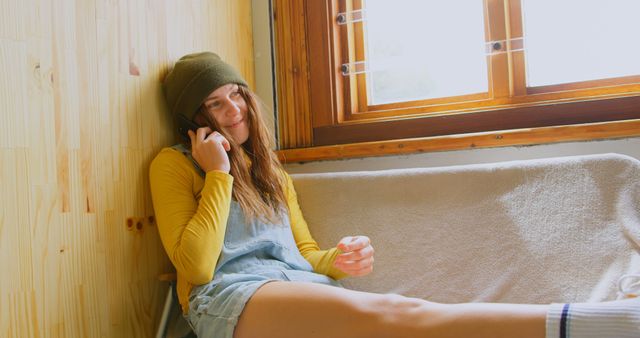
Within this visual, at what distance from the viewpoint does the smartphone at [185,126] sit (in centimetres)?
156

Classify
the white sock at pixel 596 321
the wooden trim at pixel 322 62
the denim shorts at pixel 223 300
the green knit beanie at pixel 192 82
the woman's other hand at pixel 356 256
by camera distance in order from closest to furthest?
the white sock at pixel 596 321, the denim shorts at pixel 223 300, the woman's other hand at pixel 356 256, the green knit beanie at pixel 192 82, the wooden trim at pixel 322 62

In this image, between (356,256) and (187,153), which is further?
(187,153)

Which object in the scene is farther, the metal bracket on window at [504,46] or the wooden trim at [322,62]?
the wooden trim at [322,62]

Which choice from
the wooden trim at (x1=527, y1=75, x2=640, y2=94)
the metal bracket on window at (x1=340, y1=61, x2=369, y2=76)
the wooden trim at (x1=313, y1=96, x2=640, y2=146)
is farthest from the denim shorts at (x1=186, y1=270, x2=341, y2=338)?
the wooden trim at (x1=527, y1=75, x2=640, y2=94)

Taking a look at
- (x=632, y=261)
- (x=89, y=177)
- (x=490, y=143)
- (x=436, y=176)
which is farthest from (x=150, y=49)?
(x=632, y=261)

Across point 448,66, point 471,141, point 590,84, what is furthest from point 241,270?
point 590,84

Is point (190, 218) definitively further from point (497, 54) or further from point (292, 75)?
point (497, 54)

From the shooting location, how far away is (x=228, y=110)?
1584mm

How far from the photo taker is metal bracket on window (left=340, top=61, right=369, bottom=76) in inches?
84.2

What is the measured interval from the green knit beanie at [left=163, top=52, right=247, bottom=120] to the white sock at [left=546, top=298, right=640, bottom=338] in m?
A: 1.10

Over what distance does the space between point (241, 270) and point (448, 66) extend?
1204mm

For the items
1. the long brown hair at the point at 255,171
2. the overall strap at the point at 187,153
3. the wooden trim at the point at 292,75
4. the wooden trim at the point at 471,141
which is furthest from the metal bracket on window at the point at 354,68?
the overall strap at the point at 187,153

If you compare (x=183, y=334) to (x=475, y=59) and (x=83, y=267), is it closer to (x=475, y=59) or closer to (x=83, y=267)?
(x=83, y=267)

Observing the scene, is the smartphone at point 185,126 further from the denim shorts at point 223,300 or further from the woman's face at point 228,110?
the denim shorts at point 223,300
